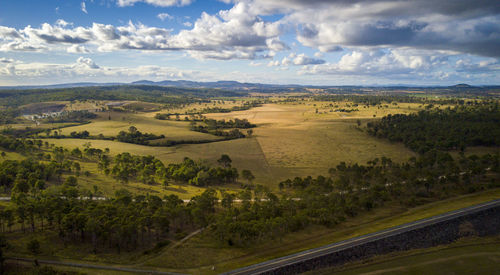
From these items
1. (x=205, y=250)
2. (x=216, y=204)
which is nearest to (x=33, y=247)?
(x=205, y=250)

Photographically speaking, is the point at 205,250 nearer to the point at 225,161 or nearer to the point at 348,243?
the point at 348,243

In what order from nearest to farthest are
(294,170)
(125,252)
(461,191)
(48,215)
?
(125,252) < (48,215) < (461,191) < (294,170)

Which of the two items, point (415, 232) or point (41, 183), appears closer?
point (415, 232)

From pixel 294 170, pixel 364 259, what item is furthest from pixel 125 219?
pixel 294 170

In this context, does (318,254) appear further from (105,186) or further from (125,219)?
(105,186)

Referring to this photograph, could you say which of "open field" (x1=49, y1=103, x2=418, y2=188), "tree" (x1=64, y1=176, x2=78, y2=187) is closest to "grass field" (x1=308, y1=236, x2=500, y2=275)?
"open field" (x1=49, y1=103, x2=418, y2=188)

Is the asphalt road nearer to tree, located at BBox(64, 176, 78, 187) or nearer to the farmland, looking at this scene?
the farmland

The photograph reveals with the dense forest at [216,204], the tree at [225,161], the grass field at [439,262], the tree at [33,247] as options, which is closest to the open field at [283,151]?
the tree at [225,161]
